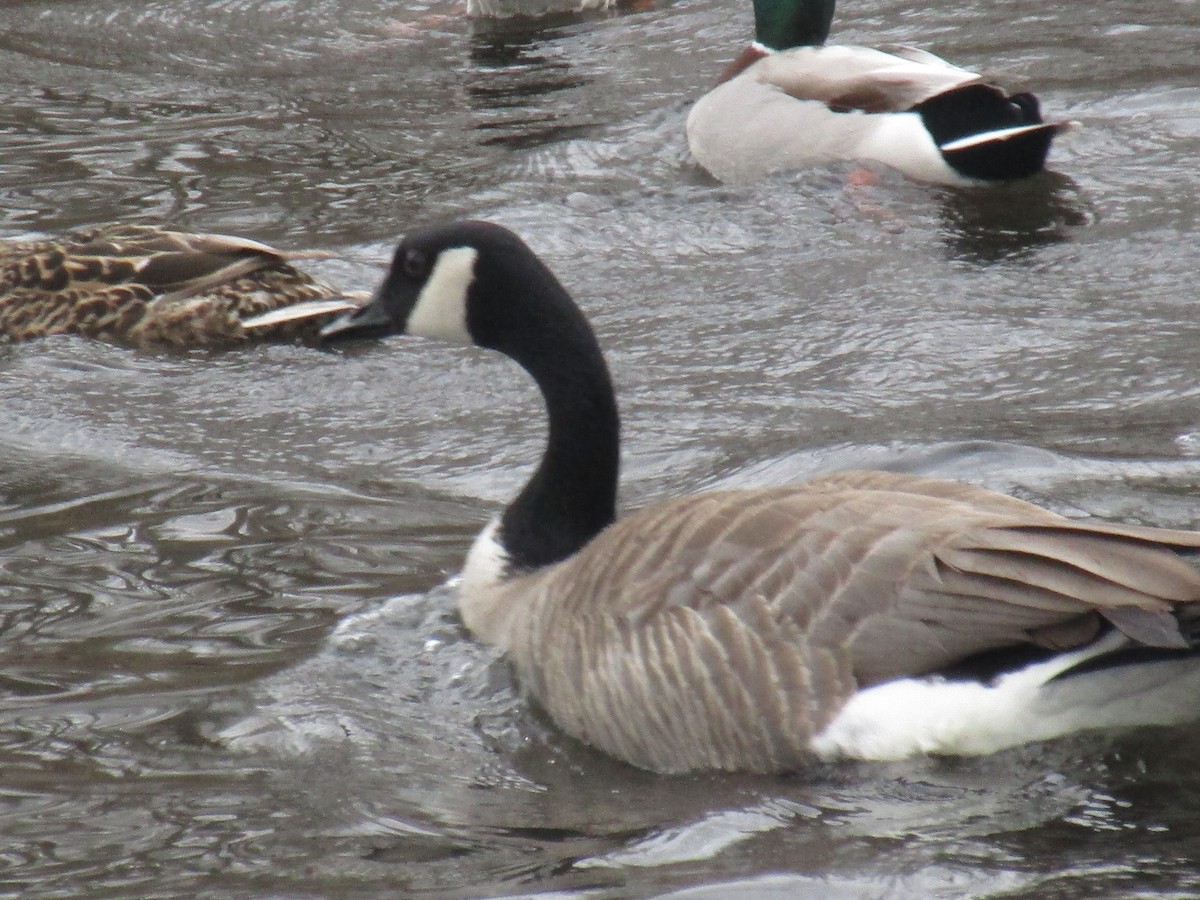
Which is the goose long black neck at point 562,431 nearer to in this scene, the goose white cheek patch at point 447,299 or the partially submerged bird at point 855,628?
the goose white cheek patch at point 447,299

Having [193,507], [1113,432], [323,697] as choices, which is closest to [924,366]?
[1113,432]

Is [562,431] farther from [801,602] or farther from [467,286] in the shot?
[801,602]

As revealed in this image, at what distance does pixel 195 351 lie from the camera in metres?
7.79

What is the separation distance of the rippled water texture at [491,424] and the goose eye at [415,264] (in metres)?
0.94

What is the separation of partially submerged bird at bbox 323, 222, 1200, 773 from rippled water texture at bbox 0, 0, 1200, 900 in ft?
0.38

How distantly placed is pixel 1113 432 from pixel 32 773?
12.6 ft

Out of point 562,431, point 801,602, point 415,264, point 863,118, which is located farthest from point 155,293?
point 801,602

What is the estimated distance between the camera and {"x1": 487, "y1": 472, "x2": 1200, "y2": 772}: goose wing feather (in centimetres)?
382

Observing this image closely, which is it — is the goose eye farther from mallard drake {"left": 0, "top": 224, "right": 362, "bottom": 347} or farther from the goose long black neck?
mallard drake {"left": 0, "top": 224, "right": 362, "bottom": 347}

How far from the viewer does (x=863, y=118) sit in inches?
383

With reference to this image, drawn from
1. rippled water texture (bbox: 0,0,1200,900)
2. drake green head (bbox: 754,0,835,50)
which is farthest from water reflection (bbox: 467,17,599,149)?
drake green head (bbox: 754,0,835,50)

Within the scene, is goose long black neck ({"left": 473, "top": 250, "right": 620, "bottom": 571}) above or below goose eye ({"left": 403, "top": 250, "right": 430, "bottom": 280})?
below

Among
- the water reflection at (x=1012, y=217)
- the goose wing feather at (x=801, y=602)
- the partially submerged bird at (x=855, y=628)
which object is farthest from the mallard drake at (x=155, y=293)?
the goose wing feather at (x=801, y=602)

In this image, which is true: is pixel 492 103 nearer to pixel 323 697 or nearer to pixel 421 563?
pixel 421 563
